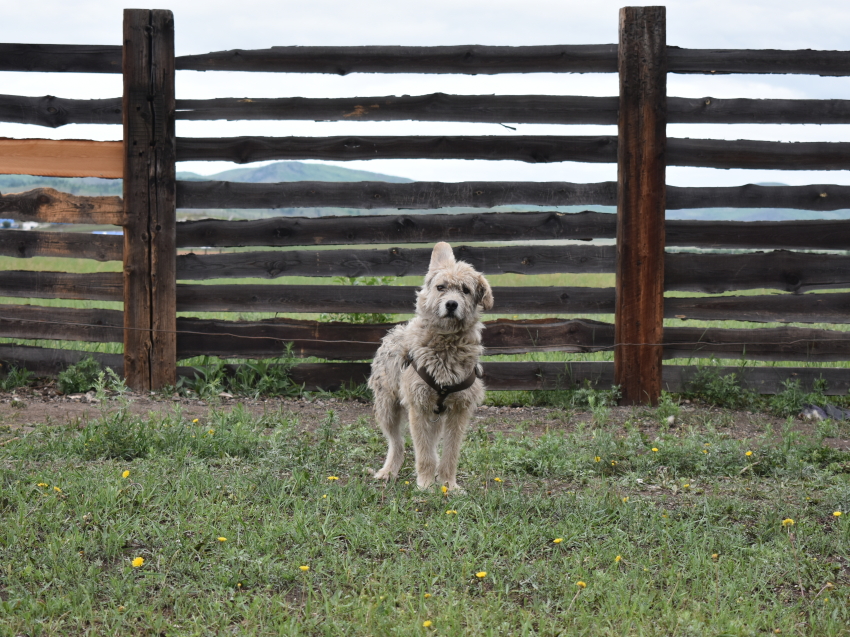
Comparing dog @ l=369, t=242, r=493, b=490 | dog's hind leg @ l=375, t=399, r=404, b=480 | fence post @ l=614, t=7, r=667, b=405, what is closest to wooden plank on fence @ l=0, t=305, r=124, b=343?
dog's hind leg @ l=375, t=399, r=404, b=480

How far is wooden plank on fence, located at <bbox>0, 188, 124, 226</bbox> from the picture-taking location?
741 cm

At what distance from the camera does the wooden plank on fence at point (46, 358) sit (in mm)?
7739

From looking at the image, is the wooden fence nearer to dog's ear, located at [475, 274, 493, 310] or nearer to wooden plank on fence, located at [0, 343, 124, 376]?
wooden plank on fence, located at [0, 343, 124, 376]

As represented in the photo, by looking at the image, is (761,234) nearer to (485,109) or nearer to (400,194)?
(485,109)

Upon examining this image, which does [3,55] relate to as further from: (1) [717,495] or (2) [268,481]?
(1) [717,495]

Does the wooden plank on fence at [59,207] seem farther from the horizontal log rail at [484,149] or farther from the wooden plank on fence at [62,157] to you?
the horizontal log rail at [484,149]

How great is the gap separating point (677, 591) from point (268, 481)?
7.50 ft

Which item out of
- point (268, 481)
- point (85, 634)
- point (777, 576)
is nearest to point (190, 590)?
point (85, 634)

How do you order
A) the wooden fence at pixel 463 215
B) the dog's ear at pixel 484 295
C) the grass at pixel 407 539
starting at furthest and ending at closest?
1. the wooden fence at pixel 463 215
2. the dog's ear at pixel 484 295
3. the grass at pixel 407 539

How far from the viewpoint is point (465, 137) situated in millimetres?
7285

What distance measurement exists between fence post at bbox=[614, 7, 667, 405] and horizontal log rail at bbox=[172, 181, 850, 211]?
22 centimetres

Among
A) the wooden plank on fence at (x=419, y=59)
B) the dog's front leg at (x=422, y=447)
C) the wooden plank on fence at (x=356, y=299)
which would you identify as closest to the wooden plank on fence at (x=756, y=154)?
the wooden plank on fence at (x=419, y=59)

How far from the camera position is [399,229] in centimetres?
734

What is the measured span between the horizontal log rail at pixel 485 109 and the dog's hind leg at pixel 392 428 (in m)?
3.24
